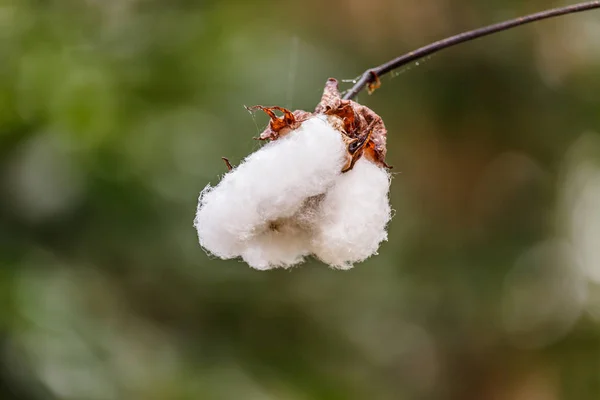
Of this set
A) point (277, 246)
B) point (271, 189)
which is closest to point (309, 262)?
point (277, 246)

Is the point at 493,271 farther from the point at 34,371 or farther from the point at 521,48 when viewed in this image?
the point at 34,371

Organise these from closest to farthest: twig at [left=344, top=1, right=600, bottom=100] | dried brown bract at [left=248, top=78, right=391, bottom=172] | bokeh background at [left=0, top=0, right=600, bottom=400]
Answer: twig at [left=344, top=1, right=600, bottom=100] < dried brown bract at [left=248, top=78, right=391, bottom=172] < bokeh background at [left=0, top=0, right=600, bottom=400]

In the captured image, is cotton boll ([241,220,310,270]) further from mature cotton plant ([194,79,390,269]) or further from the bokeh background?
the bokeh background

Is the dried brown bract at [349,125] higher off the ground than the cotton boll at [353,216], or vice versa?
the dried brown bract at [349,125]

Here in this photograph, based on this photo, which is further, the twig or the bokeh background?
the bokeh background

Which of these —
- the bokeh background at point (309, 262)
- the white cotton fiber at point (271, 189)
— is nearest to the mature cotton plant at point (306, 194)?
the white cotton fiber at point (271, 189)

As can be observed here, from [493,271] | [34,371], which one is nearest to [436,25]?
[493,271]

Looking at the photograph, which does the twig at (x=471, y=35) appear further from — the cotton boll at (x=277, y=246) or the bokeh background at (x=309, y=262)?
the bokeh background at (x=309, y=262)

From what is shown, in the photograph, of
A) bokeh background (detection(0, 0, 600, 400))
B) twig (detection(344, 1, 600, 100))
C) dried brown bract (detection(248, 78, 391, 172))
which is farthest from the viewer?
bokeh background (detection(0, 0, 600, 400))

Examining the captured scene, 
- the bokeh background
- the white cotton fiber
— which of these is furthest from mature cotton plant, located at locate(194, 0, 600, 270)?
the bokeh background
